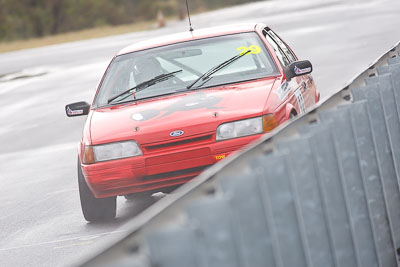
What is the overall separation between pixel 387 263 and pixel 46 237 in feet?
13.0

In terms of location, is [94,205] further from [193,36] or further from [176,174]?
[193,36]

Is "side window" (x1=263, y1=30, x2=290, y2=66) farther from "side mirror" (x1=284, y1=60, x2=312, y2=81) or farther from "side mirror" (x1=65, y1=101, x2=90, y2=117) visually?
"side mirror" (x1=65, y1=101, x2=90, y2=117)

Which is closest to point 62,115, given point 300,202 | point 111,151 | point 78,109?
point 78,109

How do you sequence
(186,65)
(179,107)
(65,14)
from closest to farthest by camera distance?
(179,107) < (186,65) < (65,14)

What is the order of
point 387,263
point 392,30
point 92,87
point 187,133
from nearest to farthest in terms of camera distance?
point 387,263 → point 187,133 → point 92,87 → point 392,30

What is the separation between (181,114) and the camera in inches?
313

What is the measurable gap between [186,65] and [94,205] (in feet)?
5.42

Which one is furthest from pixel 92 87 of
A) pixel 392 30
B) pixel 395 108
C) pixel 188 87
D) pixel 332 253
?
pixel 332 253

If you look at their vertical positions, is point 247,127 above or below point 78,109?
below

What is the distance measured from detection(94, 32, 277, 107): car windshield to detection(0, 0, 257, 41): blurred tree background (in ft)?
241

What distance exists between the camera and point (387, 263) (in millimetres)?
4973

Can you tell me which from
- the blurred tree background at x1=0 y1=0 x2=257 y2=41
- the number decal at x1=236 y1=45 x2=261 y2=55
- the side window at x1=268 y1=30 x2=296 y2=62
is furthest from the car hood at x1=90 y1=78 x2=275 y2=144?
the blurred tree background at x1=0 y1=0 x2=257 y2=41

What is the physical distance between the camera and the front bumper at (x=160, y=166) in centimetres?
773

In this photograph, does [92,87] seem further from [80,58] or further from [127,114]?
[127,114]
